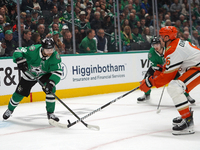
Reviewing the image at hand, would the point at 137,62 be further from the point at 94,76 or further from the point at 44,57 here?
the point at 44,57

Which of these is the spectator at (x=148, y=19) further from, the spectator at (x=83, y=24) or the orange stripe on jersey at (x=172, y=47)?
the orange stripe on jersey at (x=172, y=47)

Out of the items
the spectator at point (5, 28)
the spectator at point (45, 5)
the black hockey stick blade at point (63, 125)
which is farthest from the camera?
the spectator at point (45, 5)

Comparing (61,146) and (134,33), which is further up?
(134,33)

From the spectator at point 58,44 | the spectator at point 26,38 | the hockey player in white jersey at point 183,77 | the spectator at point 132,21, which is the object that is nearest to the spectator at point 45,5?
the spectator at point 58,44

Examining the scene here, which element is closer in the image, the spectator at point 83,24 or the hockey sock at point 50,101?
the hockey sock at point 50,101

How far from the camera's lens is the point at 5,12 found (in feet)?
18.5

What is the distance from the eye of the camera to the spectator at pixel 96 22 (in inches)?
273

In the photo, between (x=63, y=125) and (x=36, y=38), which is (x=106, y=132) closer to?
(x=63, y=125)

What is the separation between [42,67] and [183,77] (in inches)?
66.5

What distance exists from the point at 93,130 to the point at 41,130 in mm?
589

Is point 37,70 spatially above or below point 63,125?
above

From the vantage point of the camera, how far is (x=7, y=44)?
5617 mm

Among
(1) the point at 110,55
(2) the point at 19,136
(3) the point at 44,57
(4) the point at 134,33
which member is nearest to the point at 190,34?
(4) the point at 134,33

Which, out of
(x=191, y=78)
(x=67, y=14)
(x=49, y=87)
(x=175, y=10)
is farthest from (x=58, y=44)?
(x=175, y=10)
